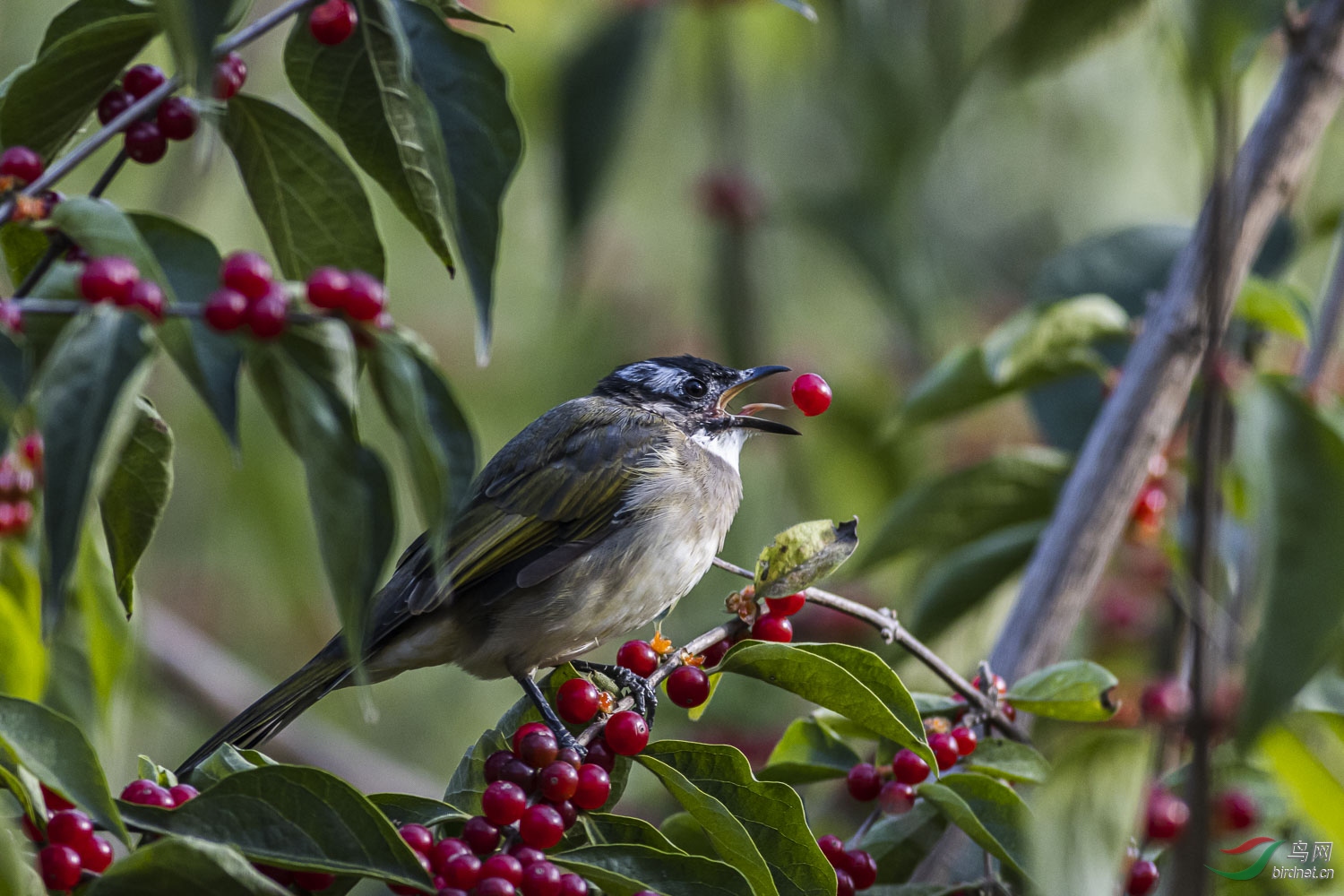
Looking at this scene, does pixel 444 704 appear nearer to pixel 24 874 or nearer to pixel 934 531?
pixel 934 531

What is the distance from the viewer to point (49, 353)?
1.49m

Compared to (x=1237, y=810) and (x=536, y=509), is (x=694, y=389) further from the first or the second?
A: (x=1237, y=810)

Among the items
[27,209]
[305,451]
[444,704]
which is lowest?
[444,704]

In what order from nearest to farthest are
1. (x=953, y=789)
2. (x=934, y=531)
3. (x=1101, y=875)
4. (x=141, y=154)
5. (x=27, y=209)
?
(x=1101, y=875), (x=27, y=209), (x=141, y=154), (x=953, y=789), (x=934, y=531)

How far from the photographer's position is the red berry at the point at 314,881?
177 centimetres

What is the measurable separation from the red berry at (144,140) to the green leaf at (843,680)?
3.87 feet

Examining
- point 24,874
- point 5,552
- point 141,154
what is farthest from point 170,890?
point 141,154

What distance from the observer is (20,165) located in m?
1.80

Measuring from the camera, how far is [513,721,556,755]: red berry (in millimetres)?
2062

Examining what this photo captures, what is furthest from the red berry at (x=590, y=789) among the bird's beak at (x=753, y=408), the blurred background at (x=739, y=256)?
the blurred background at (x=739, y=256)

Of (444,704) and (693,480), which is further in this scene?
(444,704)

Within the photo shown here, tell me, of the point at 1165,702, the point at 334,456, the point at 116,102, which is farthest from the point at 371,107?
the point at 1165,702

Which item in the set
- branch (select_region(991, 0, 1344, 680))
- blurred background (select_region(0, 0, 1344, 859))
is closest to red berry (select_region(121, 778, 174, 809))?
branch (select_region(991, 0, 1344, 680))

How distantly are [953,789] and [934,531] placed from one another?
1.39 meters
